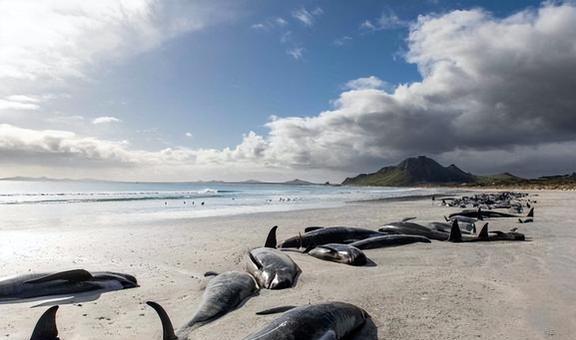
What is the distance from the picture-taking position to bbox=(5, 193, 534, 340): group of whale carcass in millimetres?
4252

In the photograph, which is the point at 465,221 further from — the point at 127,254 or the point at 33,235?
the point at 33,235

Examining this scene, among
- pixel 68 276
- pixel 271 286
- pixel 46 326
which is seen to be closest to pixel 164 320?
pixel 46 326

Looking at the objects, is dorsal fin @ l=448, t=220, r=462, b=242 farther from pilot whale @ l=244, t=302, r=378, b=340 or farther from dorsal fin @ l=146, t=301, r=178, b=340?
dorsal fin @ l=146, t=301, r=178, b=340

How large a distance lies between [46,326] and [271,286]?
3.38 meters

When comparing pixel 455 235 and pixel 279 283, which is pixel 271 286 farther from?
pixel 455 235

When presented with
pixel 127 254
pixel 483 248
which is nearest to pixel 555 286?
pixel 483 248

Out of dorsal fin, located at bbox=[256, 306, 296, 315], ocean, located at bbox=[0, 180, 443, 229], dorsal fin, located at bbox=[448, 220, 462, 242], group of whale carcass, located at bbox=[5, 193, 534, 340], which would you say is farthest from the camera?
ocean, located at bbox=[0, 180, 443, 229]

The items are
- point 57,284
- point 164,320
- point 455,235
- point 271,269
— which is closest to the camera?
A: point 164,320

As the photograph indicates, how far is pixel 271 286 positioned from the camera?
680 centimetres

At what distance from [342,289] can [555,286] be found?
11.4 ft

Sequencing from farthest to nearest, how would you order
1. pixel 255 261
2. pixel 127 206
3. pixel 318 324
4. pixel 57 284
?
pixel 127 206, pixel 255 261, pixel 57 284, pixel 318 324

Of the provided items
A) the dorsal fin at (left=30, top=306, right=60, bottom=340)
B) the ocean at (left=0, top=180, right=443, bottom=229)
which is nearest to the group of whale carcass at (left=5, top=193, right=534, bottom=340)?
the dorsal fin at (left=30, top=306, right=60, bottom=340)

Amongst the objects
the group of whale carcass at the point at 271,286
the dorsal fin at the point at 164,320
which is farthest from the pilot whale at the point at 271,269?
the dorsal fin at the point at 164,320

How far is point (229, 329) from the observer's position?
15.7 feet
